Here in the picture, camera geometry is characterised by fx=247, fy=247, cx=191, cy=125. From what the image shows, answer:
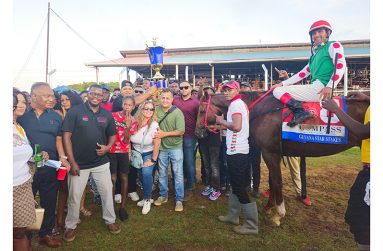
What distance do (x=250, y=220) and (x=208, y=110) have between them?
218 centimetres

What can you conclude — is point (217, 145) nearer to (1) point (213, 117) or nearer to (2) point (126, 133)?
(1) point (213, 117)

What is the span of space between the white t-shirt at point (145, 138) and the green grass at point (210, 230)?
124 centimetres

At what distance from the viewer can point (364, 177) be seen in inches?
82.0

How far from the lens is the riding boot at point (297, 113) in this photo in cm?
399

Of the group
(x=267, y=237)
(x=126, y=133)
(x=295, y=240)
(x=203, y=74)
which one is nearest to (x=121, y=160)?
(x=126, y=133)

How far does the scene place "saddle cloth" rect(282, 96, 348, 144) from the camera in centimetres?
388

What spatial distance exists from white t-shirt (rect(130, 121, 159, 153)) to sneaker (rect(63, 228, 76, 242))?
5.54 feet

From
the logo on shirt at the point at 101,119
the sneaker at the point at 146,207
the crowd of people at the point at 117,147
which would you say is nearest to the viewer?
the crowd of people at the point at 117,147

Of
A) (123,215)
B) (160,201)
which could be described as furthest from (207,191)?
(123,215)

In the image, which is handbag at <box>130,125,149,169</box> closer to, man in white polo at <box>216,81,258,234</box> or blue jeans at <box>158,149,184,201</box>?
blue jeans at <box>158,149,184,201</box>

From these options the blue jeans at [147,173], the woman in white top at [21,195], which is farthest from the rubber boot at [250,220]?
the woman in white top at [21,195]

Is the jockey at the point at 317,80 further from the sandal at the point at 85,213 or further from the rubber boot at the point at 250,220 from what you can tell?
the sandal at the point at 85,213

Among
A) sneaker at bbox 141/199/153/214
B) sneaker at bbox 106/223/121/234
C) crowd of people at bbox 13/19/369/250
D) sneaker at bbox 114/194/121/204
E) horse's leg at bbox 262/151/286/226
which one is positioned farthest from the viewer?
sneaker at bbox 114/194/121/204

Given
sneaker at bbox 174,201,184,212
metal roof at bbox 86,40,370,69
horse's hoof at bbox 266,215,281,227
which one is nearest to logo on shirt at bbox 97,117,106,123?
sneaker at bbox 174,201,184,212
